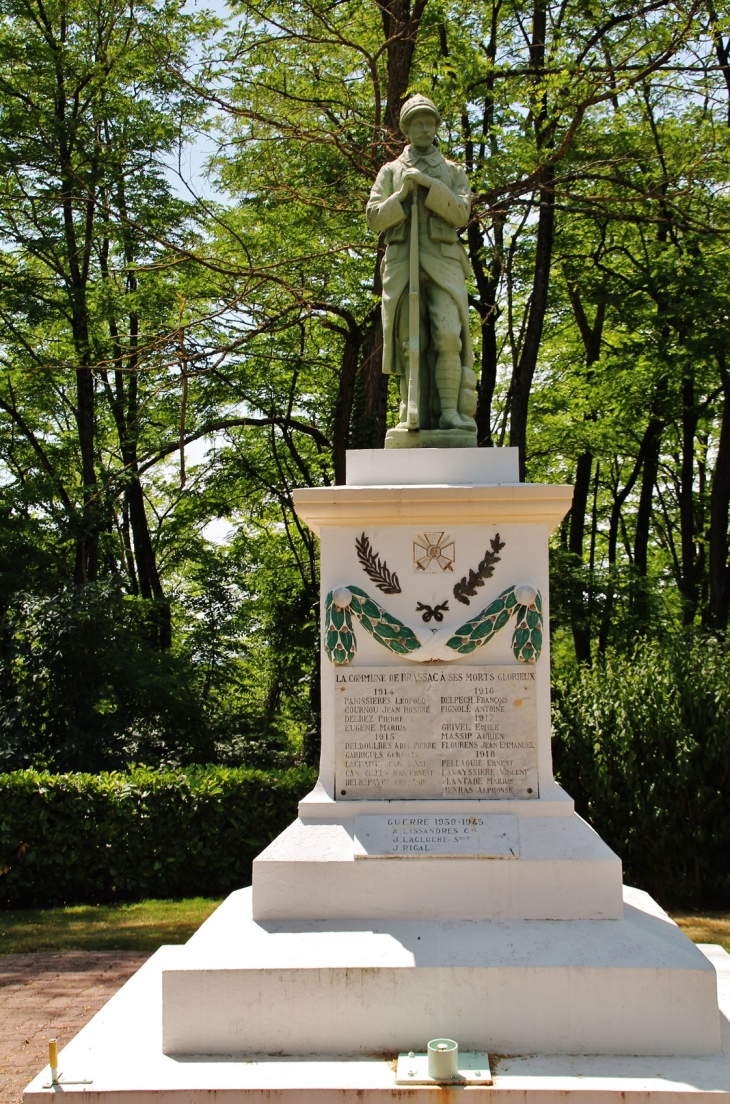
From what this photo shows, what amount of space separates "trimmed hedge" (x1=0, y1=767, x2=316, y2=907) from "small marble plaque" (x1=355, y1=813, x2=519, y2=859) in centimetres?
557

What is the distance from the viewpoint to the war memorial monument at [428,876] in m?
4.52

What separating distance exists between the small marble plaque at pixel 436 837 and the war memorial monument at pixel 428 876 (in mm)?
11

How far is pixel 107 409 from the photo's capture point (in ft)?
63.9

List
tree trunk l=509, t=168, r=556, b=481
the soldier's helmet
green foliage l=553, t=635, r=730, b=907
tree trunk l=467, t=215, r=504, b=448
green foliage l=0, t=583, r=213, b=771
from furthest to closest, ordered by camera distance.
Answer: tree trunk l=467, t=215, r=504, b=448 < tree trunk l=509, t=168, r=556, b=481 < green foliage l=0, t=583, r=213, b=771 < green foliage l=553, t=635, r=730, b=907 < the soldier's helmet

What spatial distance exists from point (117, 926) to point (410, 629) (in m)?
5.09

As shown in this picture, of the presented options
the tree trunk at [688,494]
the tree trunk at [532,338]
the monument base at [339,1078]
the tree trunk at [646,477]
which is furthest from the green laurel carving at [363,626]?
the tree trunk at [646,477]

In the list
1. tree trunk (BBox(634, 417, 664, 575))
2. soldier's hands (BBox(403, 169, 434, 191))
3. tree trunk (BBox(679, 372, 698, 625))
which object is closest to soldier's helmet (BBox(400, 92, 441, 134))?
soldier's hands (BBox(403, 169, 434, 191))

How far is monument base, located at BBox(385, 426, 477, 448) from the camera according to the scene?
5.90 metres

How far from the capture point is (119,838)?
10422 mm

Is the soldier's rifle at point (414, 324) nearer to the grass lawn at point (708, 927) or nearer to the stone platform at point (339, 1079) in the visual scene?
the stone platform at point (339, 1079)

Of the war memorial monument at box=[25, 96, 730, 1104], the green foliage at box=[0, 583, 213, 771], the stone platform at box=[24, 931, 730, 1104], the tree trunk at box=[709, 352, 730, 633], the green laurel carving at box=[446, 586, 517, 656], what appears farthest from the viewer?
the tree trunk at box=[709, 352, 730, 633]

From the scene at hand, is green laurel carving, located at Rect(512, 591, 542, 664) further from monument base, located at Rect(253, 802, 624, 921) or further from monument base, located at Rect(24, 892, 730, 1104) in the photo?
monument base, located at Rect(24, 892, 730, 1104)

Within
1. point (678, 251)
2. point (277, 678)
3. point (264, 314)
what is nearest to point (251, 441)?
point (277, 678)

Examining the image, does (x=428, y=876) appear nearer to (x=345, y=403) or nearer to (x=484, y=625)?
(x=484, y=625)
